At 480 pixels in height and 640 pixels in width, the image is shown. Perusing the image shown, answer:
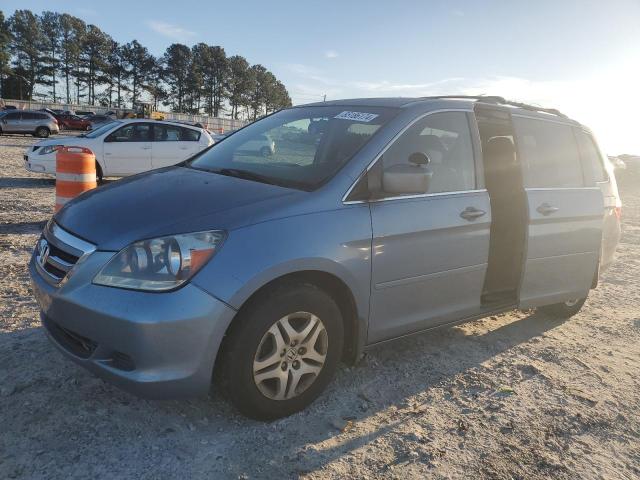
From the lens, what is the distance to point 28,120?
29.5m

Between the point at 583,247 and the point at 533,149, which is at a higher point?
the point at 533,149

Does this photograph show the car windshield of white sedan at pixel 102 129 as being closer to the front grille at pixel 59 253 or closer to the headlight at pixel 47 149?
the headlight at pixel 47 149

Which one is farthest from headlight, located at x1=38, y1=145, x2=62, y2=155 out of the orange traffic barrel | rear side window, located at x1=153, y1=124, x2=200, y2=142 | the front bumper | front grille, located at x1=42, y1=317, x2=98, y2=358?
the front bumper

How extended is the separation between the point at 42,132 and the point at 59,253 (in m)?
31.5

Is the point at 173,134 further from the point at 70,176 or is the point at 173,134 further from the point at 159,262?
the point at 159,262

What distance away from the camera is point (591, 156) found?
4848mm

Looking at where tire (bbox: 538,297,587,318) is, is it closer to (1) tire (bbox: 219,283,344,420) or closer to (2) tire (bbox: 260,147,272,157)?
(1) tire (bbox: 219,283,344,420)

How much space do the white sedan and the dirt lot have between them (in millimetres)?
7679

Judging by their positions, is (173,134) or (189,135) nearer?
(173,134)

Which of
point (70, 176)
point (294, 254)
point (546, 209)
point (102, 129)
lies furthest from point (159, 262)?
point (102, 129)

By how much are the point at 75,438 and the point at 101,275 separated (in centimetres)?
83

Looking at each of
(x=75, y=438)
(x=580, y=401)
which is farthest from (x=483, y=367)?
(x=75, y=438)

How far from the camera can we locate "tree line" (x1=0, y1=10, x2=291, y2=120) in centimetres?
7581

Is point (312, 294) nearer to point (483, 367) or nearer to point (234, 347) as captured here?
point (234, 347)
